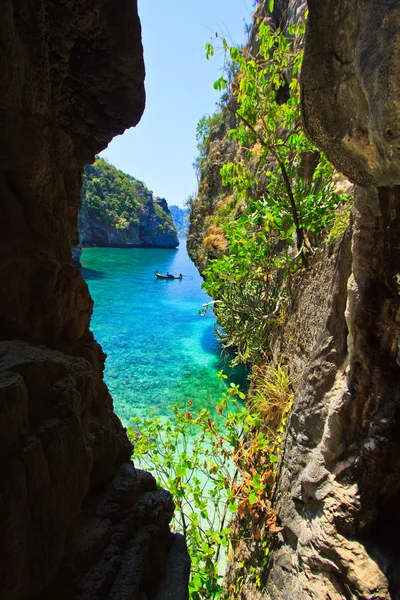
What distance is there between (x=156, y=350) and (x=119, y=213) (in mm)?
57597

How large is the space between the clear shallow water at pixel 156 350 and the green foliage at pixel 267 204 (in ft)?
16.9

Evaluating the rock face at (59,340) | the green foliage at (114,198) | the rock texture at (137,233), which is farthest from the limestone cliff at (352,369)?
the green foliage at (114,198)

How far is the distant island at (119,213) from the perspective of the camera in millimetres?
61500

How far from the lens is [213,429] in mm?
4758

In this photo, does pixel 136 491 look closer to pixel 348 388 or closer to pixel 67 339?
pixel 67 339

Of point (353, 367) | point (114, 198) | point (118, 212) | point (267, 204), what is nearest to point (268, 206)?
point (267, 204)

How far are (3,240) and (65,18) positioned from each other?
1764 millimetres

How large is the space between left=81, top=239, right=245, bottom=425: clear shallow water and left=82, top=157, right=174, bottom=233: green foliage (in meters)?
39.1

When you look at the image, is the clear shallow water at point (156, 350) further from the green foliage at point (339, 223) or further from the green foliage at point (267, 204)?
the green foliage at point (339, 223)

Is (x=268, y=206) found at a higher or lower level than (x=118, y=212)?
lower

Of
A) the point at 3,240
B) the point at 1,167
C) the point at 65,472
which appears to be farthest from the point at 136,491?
the point at 1,167

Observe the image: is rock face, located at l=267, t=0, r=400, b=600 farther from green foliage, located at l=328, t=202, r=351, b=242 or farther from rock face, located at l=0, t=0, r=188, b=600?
rock face, located at l=0, t=0, r=188, b=600

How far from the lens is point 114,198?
6738 centimetres

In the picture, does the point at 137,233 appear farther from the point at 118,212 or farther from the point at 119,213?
the point at 118,212
